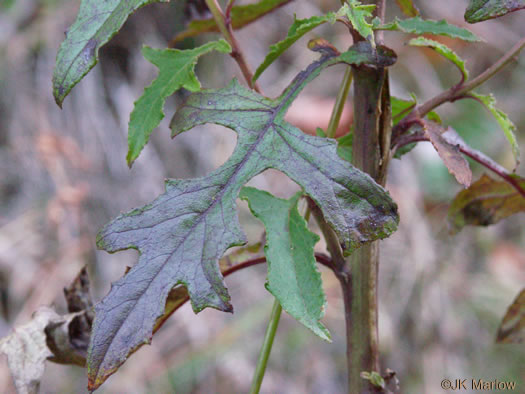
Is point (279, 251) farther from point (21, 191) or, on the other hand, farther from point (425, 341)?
point (21, 191)

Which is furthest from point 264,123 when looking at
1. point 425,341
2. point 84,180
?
point 84,180

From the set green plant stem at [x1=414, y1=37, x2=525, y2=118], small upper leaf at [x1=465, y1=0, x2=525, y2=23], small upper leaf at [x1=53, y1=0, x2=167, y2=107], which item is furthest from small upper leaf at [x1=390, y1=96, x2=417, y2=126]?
small upper leaf at [x1=53, y1=0, x2=167, y2=107]

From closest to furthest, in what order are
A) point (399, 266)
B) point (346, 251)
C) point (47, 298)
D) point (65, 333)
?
point (346, 251), point (65, 333), point (47, 298), point (399, 266)

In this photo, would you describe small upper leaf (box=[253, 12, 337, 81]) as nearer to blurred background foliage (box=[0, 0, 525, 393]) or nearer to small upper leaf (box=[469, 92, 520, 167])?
small upper leaf (box=[469, 92, 520, 167])

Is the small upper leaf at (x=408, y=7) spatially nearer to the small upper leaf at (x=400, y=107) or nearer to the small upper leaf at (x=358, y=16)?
the small upper leaf at (x=400, y=107)

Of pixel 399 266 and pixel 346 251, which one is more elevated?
pixel 346 251

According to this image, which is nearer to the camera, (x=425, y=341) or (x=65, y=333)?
(x=65, y=333)

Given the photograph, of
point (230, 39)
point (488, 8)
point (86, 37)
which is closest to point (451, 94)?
point (488, 8)
